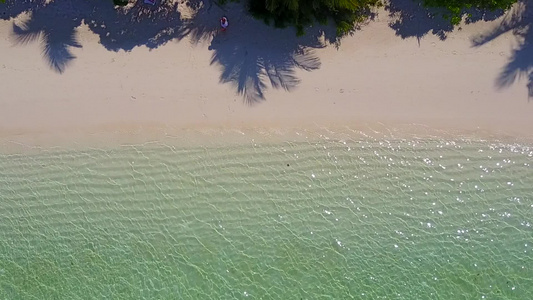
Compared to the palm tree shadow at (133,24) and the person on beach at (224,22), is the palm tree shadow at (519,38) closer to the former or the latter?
the person on beach at (224,22)

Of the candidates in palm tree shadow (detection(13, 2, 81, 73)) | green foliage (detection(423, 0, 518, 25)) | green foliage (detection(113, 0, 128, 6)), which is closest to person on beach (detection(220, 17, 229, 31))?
green foliage (detection(113, 0, 128, 6))

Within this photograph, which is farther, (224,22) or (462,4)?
(224,22)

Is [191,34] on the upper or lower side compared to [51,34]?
lower

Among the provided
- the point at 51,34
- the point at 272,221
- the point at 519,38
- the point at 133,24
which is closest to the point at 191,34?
the point at 133,24

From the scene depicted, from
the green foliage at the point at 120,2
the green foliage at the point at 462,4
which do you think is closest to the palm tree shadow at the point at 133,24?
the green foliage at the point at 120,2

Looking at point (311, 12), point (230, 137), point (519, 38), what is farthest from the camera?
point (230, 137)

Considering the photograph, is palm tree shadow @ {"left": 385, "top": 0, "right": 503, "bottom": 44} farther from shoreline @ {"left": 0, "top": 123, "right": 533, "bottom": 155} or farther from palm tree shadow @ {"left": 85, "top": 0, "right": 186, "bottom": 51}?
palm tree shadow @ {"left": 85, "top": 0, "right": 186, "bottom": 51}

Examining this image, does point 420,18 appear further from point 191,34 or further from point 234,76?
point 191,34
